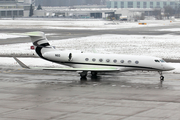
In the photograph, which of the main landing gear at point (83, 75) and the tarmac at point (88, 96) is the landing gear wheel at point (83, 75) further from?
the tarmac at point (88, 96)

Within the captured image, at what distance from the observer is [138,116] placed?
757 inches

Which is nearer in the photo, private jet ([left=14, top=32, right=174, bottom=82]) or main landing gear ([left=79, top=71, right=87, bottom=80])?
private jet ([left=14, top=32, right=174, bottom=82])

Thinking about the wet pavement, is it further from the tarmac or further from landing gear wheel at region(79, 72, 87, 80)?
landing gear wheel at region(79, 72, 87, 80)

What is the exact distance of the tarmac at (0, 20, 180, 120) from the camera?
19.7 meters

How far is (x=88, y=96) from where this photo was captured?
2444cm

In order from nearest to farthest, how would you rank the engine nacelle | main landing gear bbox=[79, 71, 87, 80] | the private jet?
the private jet, main landing gear bbox=[79, 71, 87, 80], the engine nacelle

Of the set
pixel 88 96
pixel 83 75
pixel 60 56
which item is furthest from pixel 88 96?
pixel 60 56

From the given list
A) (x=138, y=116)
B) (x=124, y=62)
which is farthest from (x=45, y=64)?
(x=138, y=116)

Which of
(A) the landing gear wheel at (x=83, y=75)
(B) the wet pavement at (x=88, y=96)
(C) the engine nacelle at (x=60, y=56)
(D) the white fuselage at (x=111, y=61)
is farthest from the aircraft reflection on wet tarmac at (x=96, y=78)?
(C) the engine nacelle at (x=60, y=56)

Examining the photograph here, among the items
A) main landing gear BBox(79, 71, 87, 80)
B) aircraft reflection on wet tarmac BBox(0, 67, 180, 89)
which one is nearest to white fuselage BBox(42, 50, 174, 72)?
main landing gear BBox(79, 71, 87, 80)

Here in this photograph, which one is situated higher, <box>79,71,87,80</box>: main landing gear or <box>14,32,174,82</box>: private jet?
<box>14,32,174,82</box>: private jet

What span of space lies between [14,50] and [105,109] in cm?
3516

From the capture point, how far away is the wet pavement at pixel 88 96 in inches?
774

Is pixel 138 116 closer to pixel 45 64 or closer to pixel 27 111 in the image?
pixel 27 111
